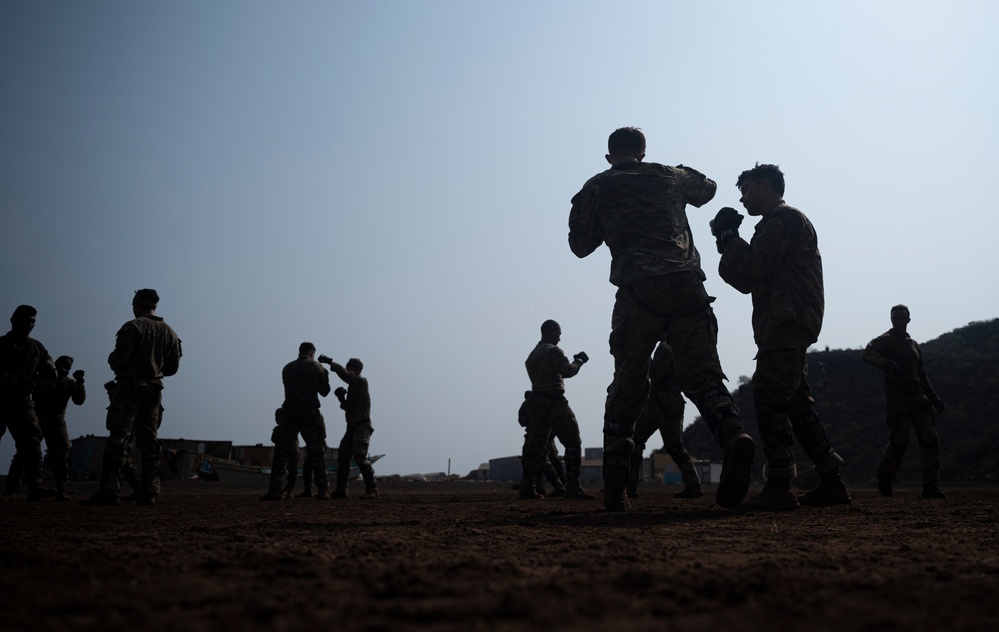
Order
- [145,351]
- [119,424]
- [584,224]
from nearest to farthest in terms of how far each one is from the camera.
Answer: [584,224] < [119,424] < [145,351]

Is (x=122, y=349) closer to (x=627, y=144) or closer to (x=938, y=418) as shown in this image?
(x=627, y=144)

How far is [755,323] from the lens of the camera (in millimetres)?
5953

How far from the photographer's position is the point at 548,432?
1028 centimetres

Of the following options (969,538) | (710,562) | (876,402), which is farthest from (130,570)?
(876,402)

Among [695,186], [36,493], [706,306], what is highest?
[695,186]

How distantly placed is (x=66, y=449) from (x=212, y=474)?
64.6 feet

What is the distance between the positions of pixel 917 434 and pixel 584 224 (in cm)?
590

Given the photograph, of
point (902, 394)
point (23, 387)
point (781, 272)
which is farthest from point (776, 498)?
point (23, 387)

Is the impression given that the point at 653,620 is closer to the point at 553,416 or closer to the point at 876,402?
the point at 553,416

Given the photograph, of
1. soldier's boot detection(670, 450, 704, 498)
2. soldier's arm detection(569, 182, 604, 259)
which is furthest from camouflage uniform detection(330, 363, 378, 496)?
soldier's arm detection(569, 182, 604, 259)

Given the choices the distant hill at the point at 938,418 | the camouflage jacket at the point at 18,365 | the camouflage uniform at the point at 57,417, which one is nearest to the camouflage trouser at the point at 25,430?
the camouflage jacket at the point at 18,365

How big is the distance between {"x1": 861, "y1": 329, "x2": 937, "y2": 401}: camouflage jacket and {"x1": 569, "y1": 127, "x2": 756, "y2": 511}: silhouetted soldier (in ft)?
15.4

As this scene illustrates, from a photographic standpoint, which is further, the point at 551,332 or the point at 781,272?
the point at 551,332

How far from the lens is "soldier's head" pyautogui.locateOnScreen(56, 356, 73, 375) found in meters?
11.3
